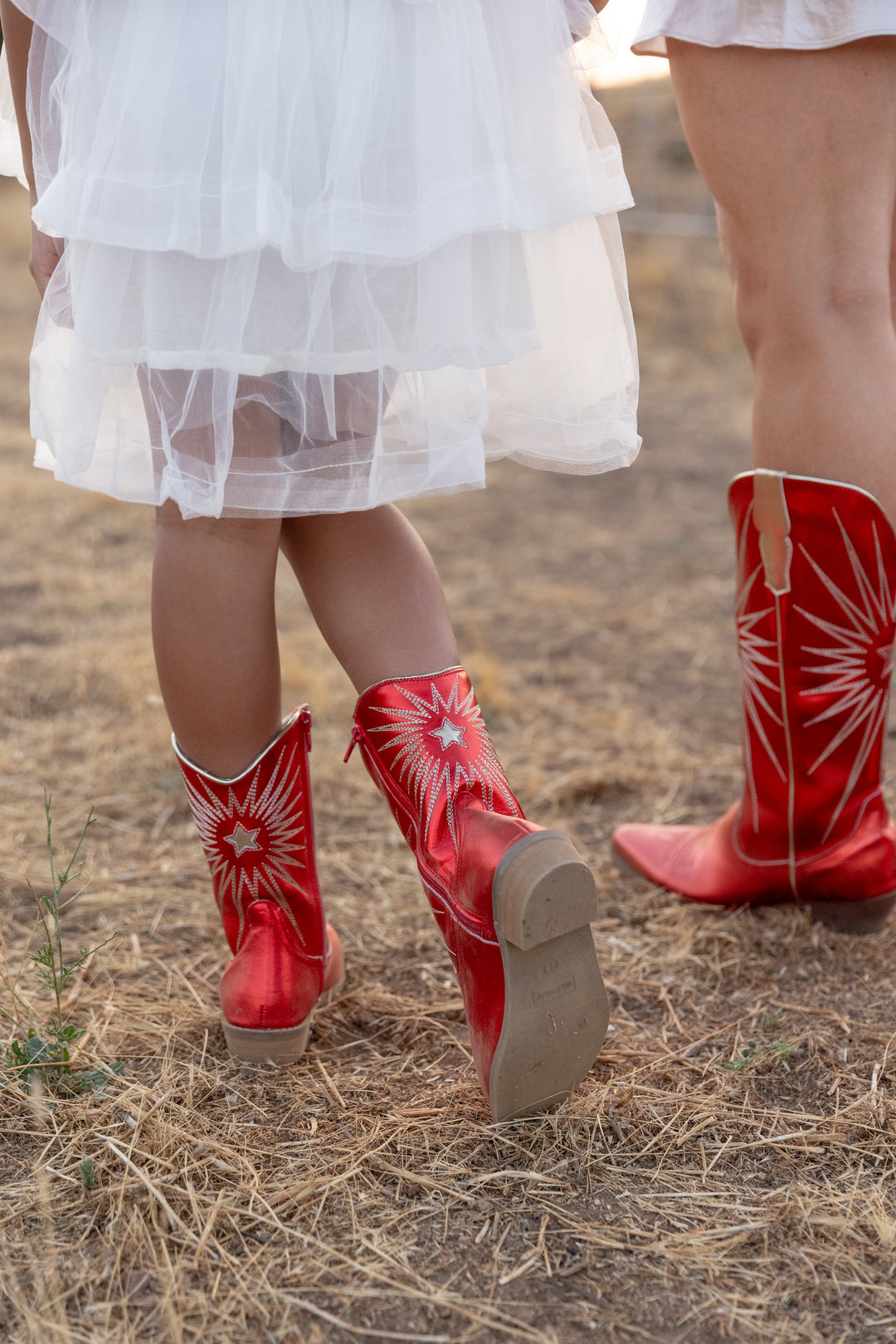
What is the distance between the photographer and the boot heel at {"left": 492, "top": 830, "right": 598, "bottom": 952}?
34.6 inches

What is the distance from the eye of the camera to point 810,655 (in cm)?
128

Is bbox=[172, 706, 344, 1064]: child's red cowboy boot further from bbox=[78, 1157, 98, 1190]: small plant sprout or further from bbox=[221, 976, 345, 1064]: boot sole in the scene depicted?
bbox=[78, 1157, 98, 1190]: small plant sprout

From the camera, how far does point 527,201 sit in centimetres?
93

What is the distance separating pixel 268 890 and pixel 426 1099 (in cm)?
25

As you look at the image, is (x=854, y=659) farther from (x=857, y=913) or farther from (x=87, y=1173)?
(x=87, y=1173)

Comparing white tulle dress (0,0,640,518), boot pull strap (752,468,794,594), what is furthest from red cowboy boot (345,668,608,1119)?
boot pull strap (752,468,794,594)

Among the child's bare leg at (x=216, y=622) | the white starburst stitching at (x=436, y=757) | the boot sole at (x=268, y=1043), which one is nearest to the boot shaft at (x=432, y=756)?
the white starburst stitching at (x=436, y=757)

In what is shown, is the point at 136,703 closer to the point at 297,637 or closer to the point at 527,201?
the point at 297,637

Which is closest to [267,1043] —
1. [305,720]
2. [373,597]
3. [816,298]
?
[305,720]

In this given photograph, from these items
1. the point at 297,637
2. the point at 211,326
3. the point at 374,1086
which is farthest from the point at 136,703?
the point at 211,326

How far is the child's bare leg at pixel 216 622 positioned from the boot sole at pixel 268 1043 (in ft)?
0.88

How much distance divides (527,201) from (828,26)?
38cm

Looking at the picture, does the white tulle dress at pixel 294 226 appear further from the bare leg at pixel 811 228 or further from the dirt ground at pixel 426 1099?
the dirt ground at pixel 426 1099

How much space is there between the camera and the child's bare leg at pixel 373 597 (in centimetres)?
104
